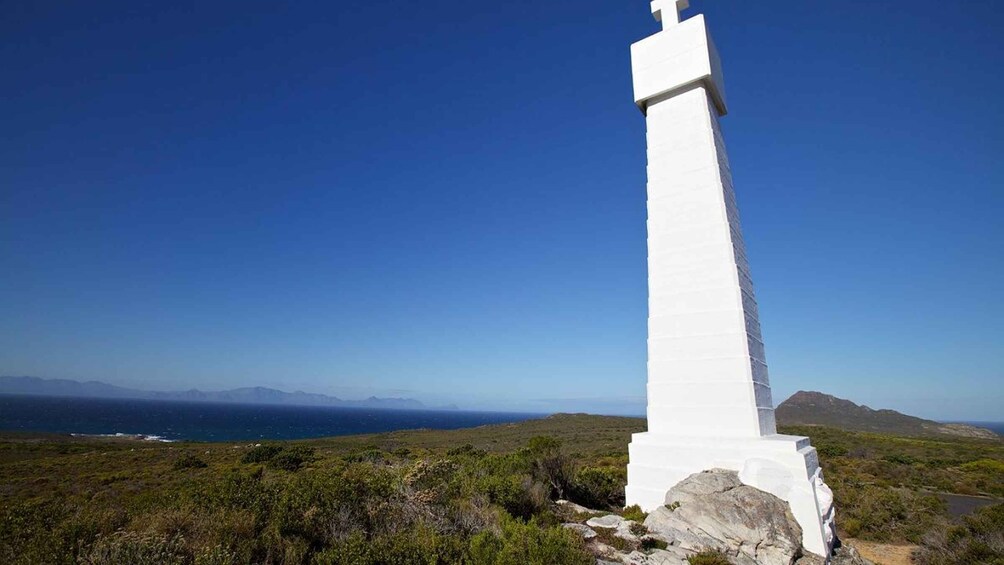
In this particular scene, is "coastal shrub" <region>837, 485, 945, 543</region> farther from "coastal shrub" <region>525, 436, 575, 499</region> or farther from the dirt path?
"coastal shrub" <region>525, 436, 575, 499</region>

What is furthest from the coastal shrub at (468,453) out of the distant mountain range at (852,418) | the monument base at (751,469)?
the distant mountain range at (852,418)

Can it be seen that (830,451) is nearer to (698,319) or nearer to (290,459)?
(698,319)

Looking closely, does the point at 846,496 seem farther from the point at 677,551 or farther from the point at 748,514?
the point at 677,551

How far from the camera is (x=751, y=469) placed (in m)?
8.40

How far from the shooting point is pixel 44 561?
431 centimetres

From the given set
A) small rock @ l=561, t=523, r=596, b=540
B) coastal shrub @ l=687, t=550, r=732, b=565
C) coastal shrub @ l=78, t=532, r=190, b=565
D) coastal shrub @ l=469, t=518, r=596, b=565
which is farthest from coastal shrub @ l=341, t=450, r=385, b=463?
coastal shrub @ l=687, t=550, r=732, b=565

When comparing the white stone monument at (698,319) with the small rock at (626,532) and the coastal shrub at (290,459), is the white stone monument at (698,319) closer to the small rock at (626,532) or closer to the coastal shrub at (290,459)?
the small rock at (626,532)

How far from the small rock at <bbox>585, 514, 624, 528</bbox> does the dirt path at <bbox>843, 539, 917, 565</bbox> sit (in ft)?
23.6

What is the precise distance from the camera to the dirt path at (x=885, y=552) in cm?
1091

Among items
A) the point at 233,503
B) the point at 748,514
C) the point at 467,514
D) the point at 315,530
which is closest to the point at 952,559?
the point at 748,514

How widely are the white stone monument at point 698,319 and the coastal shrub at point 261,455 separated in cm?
2789

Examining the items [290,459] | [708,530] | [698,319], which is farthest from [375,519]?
[290,459]

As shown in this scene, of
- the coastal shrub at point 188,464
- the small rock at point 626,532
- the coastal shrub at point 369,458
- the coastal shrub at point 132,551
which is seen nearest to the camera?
the coastal shrub at point 132,551

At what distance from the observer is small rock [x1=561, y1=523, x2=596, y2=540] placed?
22.9 feet
